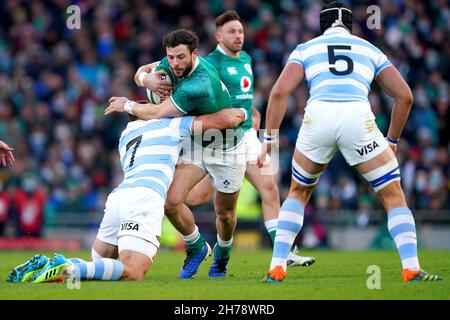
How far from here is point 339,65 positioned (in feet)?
24.8

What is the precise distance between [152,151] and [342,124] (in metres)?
1.72

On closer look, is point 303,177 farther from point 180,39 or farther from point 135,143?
point 180,39

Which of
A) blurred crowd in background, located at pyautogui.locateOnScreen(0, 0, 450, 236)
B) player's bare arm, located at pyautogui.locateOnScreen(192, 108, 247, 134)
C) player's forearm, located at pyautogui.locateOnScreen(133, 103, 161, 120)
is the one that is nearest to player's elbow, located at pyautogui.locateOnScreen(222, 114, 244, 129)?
player's bare arm, located at pyautogui.locateOnScreen(192, 108, 247, 134)

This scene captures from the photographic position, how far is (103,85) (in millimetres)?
20672

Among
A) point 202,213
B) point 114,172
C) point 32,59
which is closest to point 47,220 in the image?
point 114,172

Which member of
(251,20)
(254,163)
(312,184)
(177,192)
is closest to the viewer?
(312,184)

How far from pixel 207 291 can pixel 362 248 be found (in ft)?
32.2

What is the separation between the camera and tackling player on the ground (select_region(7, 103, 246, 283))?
25.0 feet

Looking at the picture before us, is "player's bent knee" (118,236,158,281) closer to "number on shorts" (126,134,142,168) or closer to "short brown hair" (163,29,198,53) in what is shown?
"number on shorts" (126,134,142,168)

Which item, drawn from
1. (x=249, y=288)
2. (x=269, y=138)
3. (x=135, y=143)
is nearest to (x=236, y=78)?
(x=135, y=143)

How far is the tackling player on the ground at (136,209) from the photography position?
7.63m

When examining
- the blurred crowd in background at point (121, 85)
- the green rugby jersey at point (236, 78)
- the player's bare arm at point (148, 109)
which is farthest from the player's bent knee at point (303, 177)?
the blurred crowd in background at point (121, 85)

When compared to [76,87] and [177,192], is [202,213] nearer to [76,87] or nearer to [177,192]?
[76,87]

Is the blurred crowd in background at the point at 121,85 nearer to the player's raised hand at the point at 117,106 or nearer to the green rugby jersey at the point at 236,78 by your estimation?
the green rugby jersey at the point at 236,78
